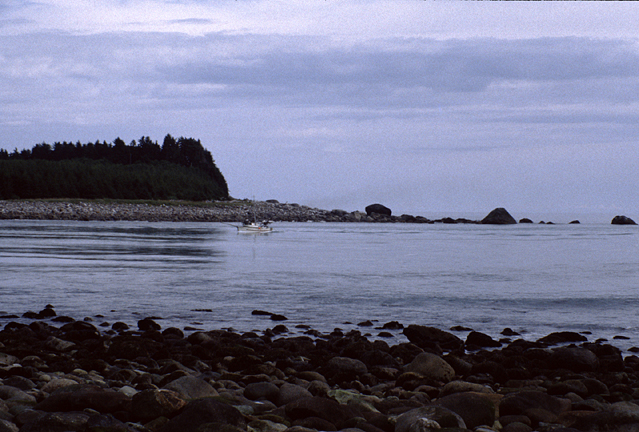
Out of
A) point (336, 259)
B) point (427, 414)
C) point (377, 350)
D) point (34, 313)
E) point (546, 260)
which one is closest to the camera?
point (427, 414)

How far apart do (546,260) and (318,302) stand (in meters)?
26.0

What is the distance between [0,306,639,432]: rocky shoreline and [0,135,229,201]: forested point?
4694 inches

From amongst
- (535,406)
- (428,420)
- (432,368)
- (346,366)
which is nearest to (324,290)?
(346,366)

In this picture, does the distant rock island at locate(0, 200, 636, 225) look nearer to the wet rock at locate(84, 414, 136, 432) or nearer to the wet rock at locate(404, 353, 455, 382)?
the wet rock at locate(404, 353, 455, 382)

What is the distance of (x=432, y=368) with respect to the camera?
1054 cm

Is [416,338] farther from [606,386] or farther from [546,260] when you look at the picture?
[546,260]

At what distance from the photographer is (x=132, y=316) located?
57.4 feet

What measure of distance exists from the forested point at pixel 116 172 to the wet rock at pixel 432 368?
125582mm

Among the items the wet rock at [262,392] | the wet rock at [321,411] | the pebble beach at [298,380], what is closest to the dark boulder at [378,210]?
the pebble beach at [298,380]

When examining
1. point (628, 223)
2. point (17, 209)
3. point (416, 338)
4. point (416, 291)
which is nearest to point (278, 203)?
point (17, 209)

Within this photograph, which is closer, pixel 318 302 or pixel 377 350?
pixel 377 350

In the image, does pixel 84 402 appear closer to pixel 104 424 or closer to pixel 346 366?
pixel 104 424

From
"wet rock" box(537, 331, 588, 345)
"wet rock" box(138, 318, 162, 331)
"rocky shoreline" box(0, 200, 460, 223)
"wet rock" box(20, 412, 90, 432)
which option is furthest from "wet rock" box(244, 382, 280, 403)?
"rocky shoreline" box(0, 200, 460, 223)

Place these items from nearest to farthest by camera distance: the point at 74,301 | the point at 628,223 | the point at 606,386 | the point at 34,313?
the point at 606,386, the point at 34,313, the point at 74,301, the point at 628,223
